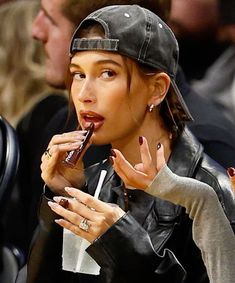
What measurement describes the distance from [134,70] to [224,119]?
0.84m

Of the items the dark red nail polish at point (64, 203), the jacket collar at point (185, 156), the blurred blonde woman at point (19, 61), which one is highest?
the dark red nail polish at point (64, 203)

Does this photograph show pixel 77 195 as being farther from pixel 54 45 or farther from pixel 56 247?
pixel 54 45

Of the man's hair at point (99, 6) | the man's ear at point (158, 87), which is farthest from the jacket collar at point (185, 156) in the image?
the man's hair at point (99, 6)

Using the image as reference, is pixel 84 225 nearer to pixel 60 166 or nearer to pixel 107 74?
pixel 60 166

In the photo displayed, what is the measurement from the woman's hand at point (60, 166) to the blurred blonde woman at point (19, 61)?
1606 mm

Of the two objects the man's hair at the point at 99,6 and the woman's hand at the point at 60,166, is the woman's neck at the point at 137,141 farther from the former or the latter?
the man's hair at the point at 99,6

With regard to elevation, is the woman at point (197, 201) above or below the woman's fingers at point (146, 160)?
below

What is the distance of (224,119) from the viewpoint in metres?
3.08

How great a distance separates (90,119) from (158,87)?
0.56 feet

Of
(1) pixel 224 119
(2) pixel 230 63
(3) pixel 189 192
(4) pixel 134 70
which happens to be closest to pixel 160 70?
(4) pixel 134 70

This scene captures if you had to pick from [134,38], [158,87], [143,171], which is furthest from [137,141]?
[143,171]

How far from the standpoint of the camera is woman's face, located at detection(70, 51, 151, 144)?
2.27m

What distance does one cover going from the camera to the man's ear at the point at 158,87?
2312 millimetres

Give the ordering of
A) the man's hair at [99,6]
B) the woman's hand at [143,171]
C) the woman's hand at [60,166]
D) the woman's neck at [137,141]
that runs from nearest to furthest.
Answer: the woman's hand at [143,171]
the woman's hand at [60,166]
the woman's neck at [137,141]
the man's hair at [99,6]
